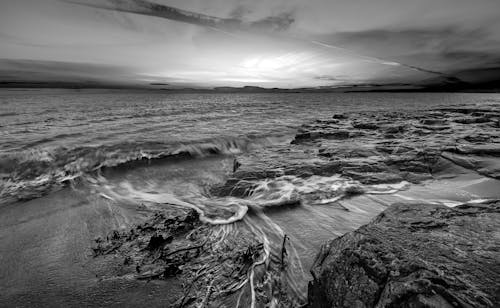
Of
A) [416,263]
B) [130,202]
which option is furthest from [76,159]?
[416,263]

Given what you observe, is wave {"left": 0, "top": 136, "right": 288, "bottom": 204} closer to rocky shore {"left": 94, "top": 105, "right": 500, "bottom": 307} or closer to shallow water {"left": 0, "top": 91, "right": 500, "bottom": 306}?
shallow water {"left": 0, "top": 91, "right": 500, "bottom": 306}

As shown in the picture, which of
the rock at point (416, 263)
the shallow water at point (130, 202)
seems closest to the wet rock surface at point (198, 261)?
the shallow water at point (130, 202)

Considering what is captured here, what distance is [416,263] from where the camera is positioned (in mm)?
2082

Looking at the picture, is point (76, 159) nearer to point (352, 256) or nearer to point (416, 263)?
point (352, 256)

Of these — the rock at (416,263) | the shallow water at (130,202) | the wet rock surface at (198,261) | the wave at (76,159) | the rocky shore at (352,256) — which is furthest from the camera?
the wave at (76,159)

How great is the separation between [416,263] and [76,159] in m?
11.4

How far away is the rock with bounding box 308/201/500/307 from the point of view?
1.79 m

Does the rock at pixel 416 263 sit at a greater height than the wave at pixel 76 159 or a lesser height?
greater

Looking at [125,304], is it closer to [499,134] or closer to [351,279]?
[351,279]

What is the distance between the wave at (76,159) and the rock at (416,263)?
7.81m

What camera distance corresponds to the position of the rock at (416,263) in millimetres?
1795

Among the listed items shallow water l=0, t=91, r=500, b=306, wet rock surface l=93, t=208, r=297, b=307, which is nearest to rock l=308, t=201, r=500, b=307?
wet rock surface l=93, t=208, r=297, b=307

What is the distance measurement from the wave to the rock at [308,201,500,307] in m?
7.81

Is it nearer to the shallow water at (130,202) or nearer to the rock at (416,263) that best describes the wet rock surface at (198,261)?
the shallow water at (130,202)
